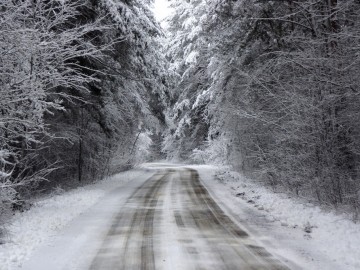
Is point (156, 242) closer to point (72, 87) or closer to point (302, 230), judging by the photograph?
point (302, 230)

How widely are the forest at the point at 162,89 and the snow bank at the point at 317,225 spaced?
26.7 inches

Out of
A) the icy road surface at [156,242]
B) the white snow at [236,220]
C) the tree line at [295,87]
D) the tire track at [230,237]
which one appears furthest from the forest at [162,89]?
the tire track at [230,237]

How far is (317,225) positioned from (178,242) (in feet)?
10.6

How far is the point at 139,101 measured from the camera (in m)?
21.4

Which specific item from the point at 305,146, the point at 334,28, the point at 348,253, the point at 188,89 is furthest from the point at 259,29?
the point at 188,89

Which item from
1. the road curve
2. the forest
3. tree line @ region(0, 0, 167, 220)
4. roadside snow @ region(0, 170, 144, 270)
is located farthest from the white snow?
tree line @ region(0, 0, 167, 220)

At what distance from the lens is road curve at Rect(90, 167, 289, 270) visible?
662cm

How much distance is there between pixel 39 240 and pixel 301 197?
773cm

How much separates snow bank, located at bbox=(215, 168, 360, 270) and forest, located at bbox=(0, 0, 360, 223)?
678 millimetres

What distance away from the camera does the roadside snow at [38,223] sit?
7.13 metres

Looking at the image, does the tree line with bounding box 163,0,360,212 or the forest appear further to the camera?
the tree line with bounding box 163,0,360,212

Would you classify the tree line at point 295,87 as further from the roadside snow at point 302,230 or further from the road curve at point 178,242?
the road curve at point 178,242

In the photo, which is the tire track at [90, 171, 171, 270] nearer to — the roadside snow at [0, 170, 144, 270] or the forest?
the roadside snow at [0, 170, 144, 270]

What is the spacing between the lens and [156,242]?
316 inches
